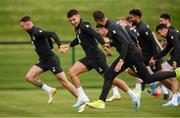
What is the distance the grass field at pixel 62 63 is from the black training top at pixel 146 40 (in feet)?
4.11

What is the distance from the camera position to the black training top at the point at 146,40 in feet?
57.8

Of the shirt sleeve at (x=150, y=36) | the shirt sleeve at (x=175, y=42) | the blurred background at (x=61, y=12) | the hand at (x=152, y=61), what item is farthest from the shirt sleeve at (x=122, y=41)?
the blurred background at (x=61, y=12)

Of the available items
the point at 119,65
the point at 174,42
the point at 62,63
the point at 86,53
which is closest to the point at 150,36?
the point at 174,42

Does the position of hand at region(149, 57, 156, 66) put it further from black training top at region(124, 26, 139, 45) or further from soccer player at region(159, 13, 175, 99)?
black training top at region(124, 26, 139, 45)

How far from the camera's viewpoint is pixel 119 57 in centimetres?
1499

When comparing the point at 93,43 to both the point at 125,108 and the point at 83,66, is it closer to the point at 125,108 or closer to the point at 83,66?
the point at 83,66

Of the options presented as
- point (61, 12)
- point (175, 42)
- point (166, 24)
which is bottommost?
point (175, 42)

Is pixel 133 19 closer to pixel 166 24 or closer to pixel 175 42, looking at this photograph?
pixel 166 24

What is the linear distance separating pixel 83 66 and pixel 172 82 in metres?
2.38

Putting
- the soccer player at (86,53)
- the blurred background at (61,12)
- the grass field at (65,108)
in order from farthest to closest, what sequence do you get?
the blurred background at (61,12) < the soccer player at (86,53) < the grass field at (65,108)

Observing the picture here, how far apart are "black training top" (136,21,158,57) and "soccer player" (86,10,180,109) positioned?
220cm

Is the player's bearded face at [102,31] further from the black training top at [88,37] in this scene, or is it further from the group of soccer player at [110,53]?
the black training top at [88,37]

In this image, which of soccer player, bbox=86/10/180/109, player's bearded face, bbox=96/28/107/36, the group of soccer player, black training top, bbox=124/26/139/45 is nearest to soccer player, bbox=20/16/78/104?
the group of soccer player

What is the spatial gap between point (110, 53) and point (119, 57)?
1.41 feet
